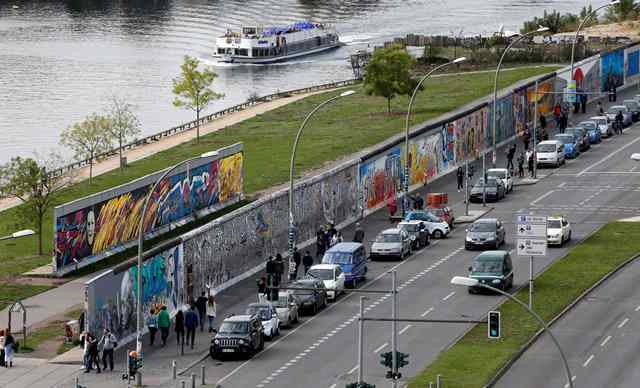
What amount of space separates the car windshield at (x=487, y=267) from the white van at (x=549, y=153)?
3598 centimetres

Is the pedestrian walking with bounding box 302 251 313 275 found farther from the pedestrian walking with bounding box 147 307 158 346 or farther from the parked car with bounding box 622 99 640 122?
the parked car with bounding box 622 99 640 122

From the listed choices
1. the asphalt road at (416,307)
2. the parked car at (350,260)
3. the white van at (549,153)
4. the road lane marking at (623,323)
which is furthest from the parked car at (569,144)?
the road lane marking at (623,323)

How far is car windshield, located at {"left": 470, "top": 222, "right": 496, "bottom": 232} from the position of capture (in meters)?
77.9

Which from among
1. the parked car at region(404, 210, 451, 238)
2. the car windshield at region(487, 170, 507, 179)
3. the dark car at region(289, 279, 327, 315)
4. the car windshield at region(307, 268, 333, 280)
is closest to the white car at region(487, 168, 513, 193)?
the car windshield at region(487, 170, 507, 179)

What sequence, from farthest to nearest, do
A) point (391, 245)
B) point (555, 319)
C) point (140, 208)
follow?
1. point (140, 208)
2. point (391, 245)
3. point (555, 319)

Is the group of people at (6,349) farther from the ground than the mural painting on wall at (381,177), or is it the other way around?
the mural painting on wall at (381,177)

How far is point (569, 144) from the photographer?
107 metres

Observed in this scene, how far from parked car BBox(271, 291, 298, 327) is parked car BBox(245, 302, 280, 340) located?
2.88 feet

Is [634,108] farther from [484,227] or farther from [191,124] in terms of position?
[484,227]

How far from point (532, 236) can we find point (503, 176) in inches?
1237

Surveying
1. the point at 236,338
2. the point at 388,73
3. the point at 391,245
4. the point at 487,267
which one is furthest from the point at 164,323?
the point at 388,73

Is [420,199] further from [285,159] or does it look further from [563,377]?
[563,377]

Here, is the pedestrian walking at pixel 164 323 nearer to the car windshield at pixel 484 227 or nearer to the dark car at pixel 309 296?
the dark car at pixel 309 296

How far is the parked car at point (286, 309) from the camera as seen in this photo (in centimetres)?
6206
